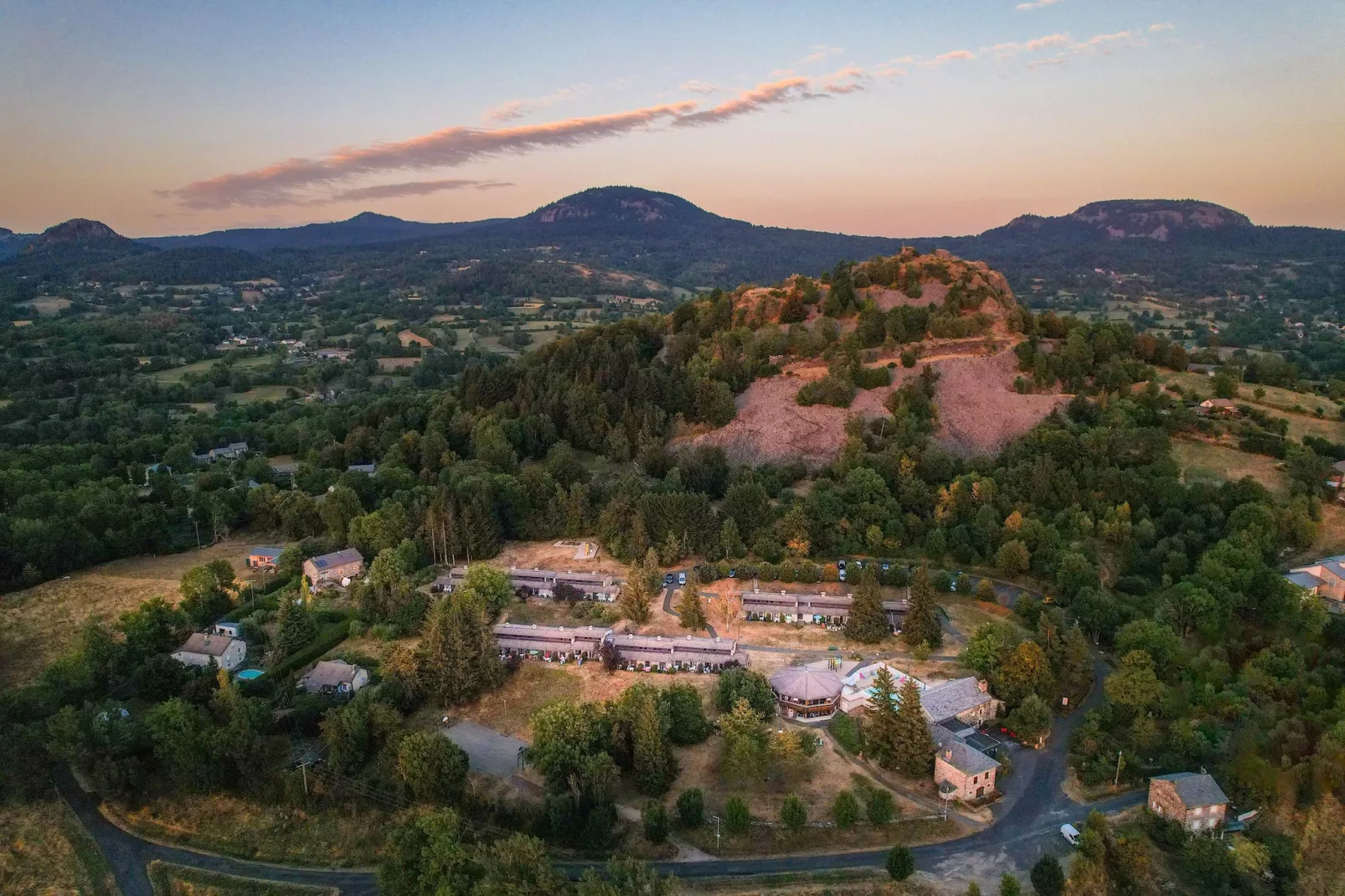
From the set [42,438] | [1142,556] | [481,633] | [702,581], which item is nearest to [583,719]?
[481,633]

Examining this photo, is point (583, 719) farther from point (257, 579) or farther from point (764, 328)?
point (764, 328)

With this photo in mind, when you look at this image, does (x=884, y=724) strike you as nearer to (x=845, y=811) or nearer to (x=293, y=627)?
(x=845, y=811)

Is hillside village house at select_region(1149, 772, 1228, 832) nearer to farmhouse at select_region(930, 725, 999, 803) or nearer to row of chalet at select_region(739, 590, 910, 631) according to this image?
farmhouse at select_region(930, 725, 999, 803)

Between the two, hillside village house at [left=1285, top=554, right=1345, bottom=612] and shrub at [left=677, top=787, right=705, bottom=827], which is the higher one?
hillside village house at [left=1285, top=554, right=1345, bottom=612]

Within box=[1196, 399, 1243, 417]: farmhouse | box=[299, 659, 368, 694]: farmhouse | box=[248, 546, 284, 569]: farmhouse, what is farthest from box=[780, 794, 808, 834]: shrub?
box=[1196, 399, 1243, 417]: farmhouse

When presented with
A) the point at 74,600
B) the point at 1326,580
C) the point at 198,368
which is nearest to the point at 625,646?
the point at 74,600

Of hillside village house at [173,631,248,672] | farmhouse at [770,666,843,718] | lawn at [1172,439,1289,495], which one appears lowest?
farmhouse at [770,666,843,718]

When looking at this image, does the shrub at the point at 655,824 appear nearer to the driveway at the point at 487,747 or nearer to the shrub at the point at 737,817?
the shrub at the point at 737,817

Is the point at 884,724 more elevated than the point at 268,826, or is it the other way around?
the point at 884,724
